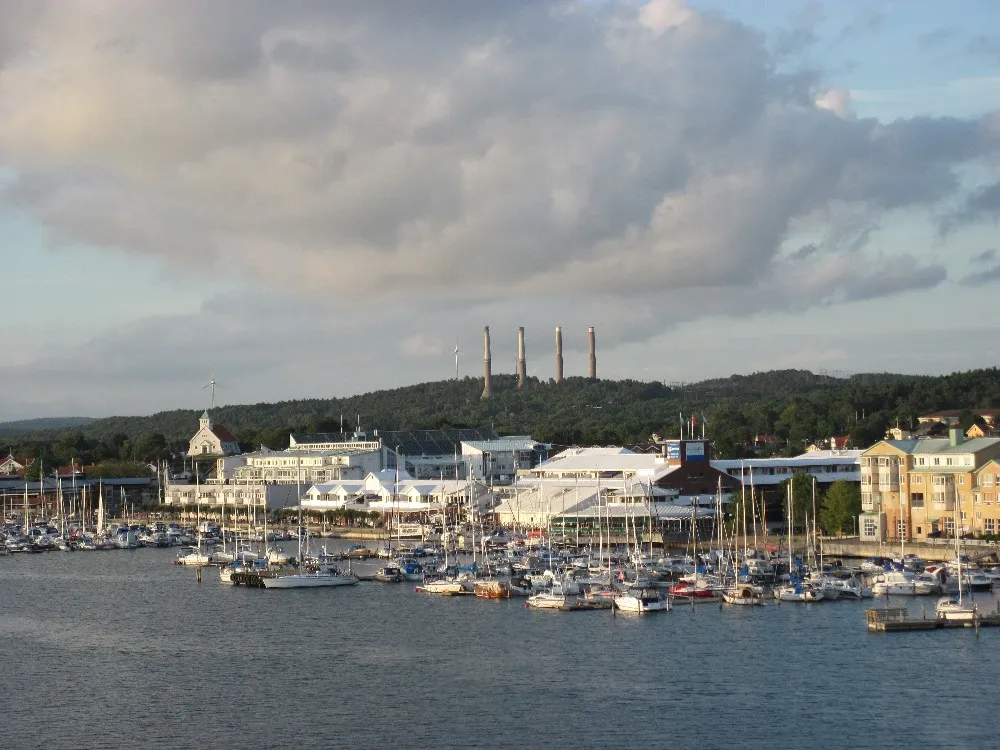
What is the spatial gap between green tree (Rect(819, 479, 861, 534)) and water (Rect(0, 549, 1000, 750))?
53.5 ft

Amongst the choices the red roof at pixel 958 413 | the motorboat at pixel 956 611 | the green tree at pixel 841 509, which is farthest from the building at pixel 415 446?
the motorboat at pixel 956 611

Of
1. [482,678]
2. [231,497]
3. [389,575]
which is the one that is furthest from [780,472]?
[482,678]

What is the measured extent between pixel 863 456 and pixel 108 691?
3349 cm

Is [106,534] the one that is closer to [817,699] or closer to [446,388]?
[817,699]

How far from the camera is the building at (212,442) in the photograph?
111062 mm

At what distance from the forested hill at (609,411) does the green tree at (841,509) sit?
82.8 ft

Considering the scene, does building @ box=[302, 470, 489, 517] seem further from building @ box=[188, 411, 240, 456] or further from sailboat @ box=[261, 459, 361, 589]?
building @ box=[188, 411, 240, 456]

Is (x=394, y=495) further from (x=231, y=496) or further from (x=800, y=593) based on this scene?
(x=800, y=593)

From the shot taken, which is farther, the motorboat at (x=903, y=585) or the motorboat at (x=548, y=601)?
the motorboat at (x=903, y=585)

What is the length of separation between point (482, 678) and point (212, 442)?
8390 cm

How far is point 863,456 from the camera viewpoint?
55.7m

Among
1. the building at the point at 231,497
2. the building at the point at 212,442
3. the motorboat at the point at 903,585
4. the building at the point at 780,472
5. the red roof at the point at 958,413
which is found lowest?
the motorboat at the point at 903,585

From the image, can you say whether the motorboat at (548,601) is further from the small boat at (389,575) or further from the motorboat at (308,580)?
the motorboat at (308,580)

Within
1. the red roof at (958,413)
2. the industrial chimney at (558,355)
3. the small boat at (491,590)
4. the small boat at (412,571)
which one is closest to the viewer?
the small boat at (491,590)
